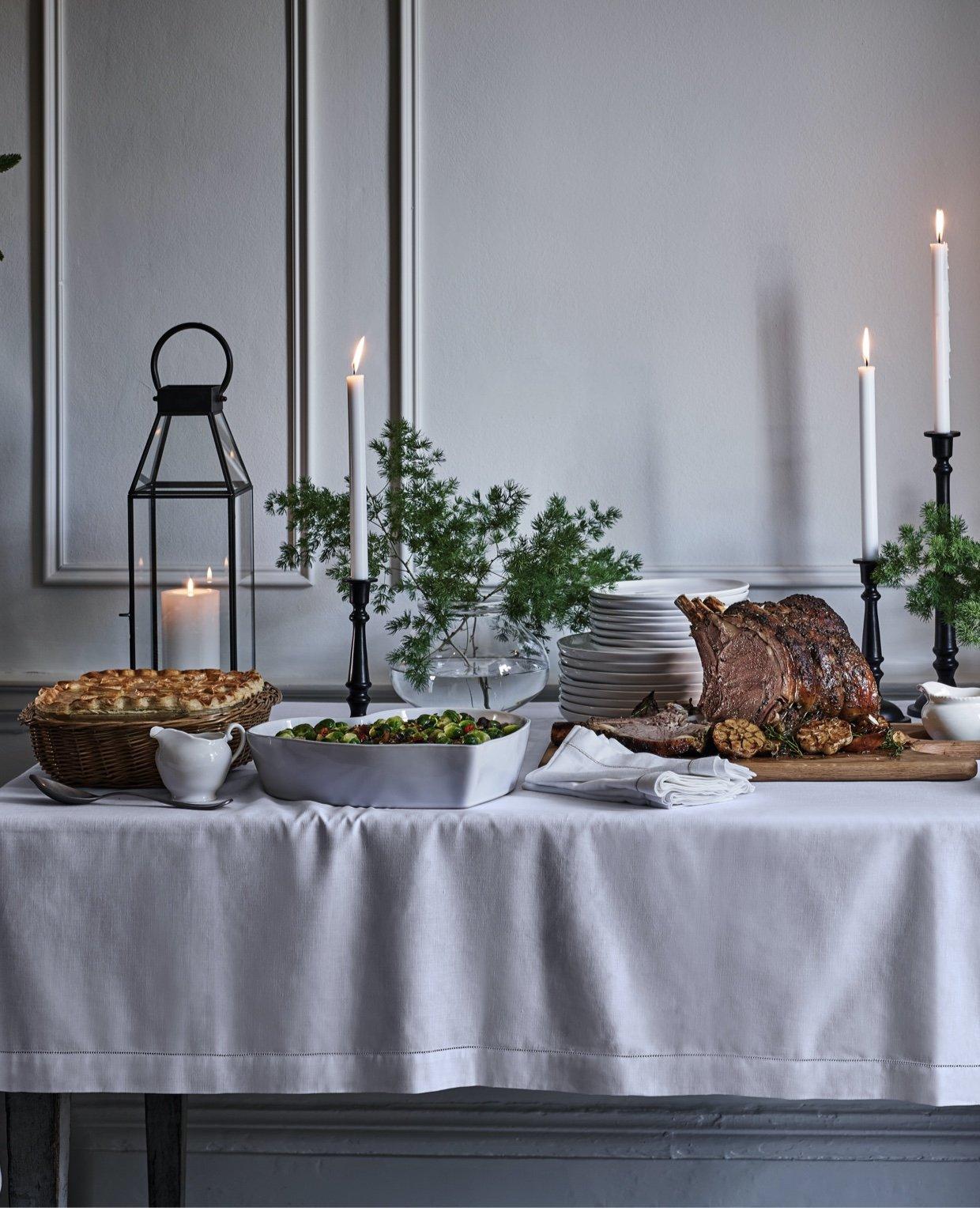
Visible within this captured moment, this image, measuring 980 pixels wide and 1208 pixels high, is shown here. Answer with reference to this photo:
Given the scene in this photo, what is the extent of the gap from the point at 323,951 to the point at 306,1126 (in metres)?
1.01

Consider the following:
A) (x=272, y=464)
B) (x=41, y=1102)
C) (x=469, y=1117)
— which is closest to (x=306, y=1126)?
(x=469, y=1117)

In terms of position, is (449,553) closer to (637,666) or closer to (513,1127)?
(637,666)

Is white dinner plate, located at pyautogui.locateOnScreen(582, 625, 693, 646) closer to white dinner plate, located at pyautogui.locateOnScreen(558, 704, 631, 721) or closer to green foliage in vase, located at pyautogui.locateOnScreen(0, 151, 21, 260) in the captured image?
white dinner plate, located at pyautogui.locateOnScreen(558, 704, 631, 721)

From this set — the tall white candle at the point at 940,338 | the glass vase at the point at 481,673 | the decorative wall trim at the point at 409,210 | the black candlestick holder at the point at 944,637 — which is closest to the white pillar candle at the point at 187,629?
the glass vase at the point at 481,673

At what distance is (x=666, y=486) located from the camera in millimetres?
2309

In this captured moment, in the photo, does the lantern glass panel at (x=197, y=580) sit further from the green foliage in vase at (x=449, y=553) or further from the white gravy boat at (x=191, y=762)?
the white gravy boat at (x=191, y=762)

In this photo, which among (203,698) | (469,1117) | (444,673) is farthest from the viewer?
(469,1117)

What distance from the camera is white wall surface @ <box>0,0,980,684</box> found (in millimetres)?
2252

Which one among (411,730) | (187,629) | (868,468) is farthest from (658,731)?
(187,629)

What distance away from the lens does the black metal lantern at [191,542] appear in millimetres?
1828

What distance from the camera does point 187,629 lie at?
182 centimetres

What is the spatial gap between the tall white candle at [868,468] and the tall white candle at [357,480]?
0.78m

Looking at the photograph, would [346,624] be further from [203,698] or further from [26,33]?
[26,33]

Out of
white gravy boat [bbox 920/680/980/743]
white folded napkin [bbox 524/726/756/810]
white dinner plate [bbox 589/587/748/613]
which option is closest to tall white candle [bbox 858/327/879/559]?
white dinner plate [bbox 589/587/748/613]
